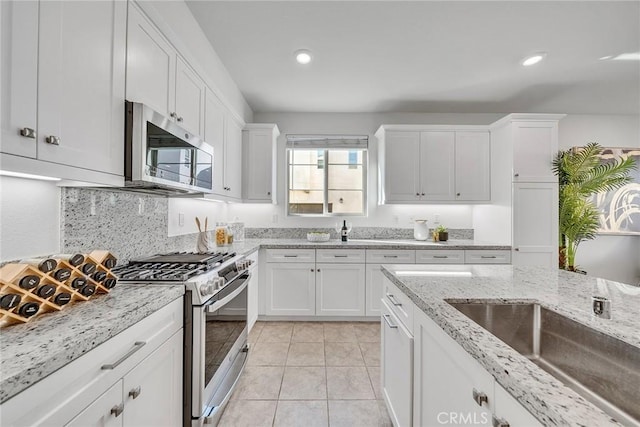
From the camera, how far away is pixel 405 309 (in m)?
1.33

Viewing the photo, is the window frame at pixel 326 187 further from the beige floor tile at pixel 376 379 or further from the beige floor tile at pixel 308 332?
the beige floor tile at pixel 376 379

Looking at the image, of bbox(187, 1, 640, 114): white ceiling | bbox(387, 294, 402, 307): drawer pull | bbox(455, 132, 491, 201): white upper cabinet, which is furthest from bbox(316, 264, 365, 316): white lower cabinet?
bbox(187, 1, 640, 114): white ceiling

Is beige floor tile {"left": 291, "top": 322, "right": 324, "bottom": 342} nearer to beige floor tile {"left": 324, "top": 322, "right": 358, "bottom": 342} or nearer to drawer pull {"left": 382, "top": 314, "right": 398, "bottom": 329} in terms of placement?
beige floor tile {"left": 324, "top": 322, "right": 358, "bottom": 342}

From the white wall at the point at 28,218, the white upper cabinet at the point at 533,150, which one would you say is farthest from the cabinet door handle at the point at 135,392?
the white upper cabinet at the point at 533,150

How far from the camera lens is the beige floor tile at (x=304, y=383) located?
1.94 meters

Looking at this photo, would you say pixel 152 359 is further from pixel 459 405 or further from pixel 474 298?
pixel 474 298

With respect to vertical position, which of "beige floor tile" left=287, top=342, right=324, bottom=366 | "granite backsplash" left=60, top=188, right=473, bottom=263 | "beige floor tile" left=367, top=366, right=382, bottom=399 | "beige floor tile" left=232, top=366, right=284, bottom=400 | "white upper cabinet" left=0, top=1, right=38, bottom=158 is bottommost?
"beige floor tile" left=232, top=366, right=284, bottom=400

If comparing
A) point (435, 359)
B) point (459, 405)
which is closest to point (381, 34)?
point (435, 359)

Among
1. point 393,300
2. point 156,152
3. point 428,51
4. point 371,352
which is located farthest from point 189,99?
point 371,352

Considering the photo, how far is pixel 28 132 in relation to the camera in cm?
86

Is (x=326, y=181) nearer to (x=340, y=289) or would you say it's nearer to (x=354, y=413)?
(x=340, y=289)

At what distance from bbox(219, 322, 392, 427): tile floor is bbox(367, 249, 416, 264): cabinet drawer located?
30.0 inches

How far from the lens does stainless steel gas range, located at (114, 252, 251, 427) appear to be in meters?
1.37

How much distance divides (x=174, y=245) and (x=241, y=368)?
3.69 ft
